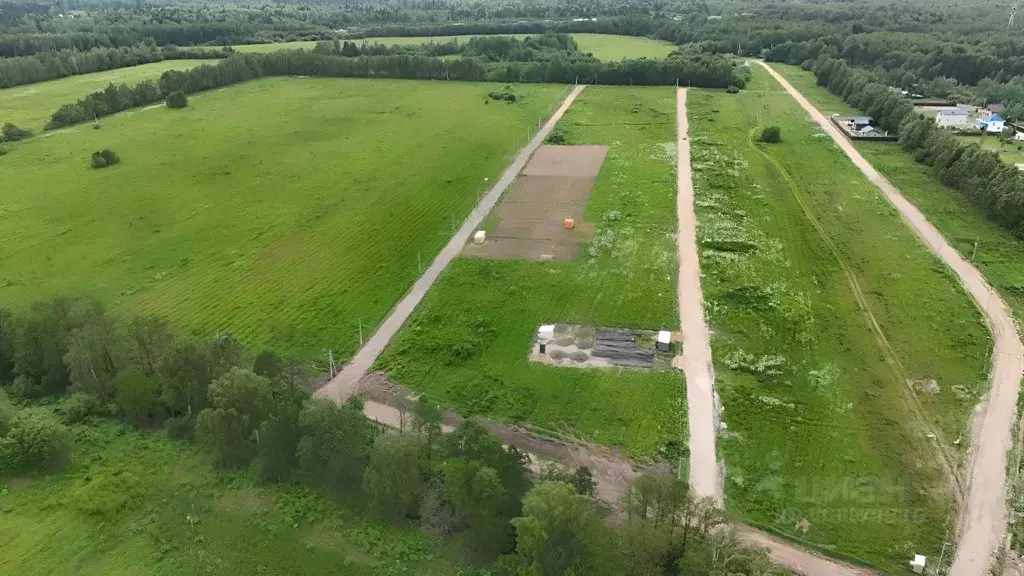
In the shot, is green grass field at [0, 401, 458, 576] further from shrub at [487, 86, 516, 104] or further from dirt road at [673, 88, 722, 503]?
shrub at [487, 86, 516, 104]

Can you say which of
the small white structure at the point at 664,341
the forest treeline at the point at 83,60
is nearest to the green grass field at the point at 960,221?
the small white structure at the point at 664,341

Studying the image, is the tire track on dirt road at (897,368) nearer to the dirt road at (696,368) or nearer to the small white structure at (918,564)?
the small white structure at (918,564)

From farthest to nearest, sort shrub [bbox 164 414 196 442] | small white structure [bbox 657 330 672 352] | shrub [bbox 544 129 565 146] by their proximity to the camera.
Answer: shrub [bbox 544 129 565 146] → small white structure [bbox 657 330 672 352] → shrub [bbox 164 414 196 442]

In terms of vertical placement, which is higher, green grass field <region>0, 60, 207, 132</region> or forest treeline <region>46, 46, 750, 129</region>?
forest treeline <region>46, 46, 750, 129</region>

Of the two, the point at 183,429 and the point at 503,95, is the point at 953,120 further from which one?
the point at 183,429

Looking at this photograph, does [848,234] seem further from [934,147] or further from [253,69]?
[253,69]

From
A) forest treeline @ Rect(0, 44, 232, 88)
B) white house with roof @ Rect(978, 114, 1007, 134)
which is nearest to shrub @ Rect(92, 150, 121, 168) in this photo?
forest treeline @ Rect(0, 44, 232, 88)
